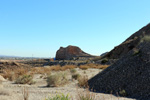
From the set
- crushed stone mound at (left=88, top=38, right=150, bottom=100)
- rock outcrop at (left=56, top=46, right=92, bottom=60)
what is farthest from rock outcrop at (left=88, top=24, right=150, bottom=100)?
rock outcrop at (left=56, top=46, right=92, bottom=60)

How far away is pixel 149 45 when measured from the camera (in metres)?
10.1

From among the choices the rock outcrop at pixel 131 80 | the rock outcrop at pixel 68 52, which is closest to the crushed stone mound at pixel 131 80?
the rock outcrop at pixel 131 80

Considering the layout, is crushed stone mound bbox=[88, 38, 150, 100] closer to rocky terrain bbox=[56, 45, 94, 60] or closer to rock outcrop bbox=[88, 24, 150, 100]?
rock outcrop bbox=[88, 24, 150, 100]

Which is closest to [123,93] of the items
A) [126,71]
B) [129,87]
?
A: [129,87]

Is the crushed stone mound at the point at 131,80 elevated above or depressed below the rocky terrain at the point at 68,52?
below

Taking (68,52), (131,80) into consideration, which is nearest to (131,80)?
(131,80)

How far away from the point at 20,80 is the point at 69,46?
63.1 m

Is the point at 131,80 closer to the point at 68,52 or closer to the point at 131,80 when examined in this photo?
the point at 131,80

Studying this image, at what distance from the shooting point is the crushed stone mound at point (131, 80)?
7035 mm

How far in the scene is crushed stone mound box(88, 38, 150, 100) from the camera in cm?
704

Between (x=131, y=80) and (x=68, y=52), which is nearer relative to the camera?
(x=131, y=80)

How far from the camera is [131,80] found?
7.89 meters

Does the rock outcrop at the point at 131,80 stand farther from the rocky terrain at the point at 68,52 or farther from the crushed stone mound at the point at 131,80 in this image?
Result: the rocky terrain at the point at 68,52

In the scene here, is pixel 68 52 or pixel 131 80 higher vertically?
pixel 68 52
